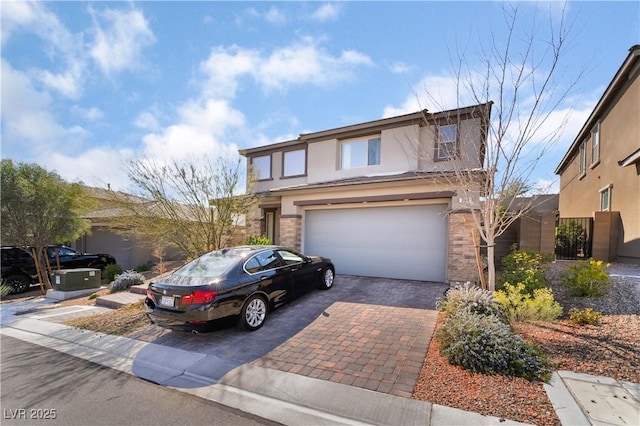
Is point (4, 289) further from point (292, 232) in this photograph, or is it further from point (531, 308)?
point (531, 308)

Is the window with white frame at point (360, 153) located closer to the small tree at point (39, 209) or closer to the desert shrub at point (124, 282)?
the desert shrub at point (124, 282)

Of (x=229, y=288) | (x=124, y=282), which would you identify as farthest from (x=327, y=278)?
(x=124, y=282)

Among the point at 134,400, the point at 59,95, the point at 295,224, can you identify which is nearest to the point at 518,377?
the point at 134,400

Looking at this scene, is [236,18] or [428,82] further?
[236,18]

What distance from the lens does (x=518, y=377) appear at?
3.66m

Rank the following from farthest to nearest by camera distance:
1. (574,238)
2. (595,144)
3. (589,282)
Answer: (595,144)
(574,238)
(589,282)

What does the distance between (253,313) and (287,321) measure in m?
0.81

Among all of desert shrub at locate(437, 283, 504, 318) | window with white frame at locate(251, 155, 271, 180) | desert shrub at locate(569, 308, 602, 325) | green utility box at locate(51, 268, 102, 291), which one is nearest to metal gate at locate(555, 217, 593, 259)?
desert shrub at locate(569, 308, 602, 325)

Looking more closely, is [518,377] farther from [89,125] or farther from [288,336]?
[89,125]

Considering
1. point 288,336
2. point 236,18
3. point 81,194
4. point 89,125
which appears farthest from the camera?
point 81,194

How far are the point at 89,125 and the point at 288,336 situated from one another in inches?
429

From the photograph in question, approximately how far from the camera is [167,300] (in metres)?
5.18

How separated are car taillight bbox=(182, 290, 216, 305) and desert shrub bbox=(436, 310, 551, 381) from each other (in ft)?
12.7

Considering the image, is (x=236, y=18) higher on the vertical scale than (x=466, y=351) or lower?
higher
